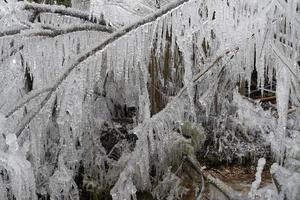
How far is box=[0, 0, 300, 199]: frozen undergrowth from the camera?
74.5 inches

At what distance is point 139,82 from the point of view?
2.31 metres

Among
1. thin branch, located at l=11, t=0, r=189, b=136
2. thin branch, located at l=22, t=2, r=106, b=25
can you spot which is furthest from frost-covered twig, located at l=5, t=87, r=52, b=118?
thin branch, located at l=22, t=2, r=106, b=25

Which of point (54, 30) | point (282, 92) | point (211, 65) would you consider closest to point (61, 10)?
point (54, 30)

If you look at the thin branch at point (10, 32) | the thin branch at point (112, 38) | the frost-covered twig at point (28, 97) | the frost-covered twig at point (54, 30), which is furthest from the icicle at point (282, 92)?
the thin branch at point (10, 32)

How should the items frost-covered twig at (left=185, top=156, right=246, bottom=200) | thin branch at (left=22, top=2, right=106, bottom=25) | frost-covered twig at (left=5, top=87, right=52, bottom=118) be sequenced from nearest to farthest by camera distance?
frost-covered twig at (left=5, top=87, right=52, bottom=118), thin branch at (left=22, top=2, right=106, bottom=25), frost-covered twig at (left=185, top=156, right=246, bottom=200)

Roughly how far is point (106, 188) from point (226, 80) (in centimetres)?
88

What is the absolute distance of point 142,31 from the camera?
1886 millimetres

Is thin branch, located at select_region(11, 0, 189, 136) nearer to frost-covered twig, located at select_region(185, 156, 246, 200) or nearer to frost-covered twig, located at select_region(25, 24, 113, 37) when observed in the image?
frost-covered twig, located at select_region(25, 24, 113, 37)

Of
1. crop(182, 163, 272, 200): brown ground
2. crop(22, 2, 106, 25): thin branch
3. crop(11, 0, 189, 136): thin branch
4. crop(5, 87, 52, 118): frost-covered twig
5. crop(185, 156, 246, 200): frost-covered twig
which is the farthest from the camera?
crop(182, 163, 272, 200): brown ground

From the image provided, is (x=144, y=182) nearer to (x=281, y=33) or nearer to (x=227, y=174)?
(x=227, y=174)

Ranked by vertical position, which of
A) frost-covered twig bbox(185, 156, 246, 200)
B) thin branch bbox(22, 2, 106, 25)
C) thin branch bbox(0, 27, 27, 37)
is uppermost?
thin branch bbox(22, 2, 106, 25)

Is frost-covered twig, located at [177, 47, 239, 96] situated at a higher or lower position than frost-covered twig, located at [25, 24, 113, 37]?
lower

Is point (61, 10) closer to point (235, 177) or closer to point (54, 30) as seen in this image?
point (54, 30)

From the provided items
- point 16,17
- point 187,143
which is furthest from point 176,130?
point 16,17
